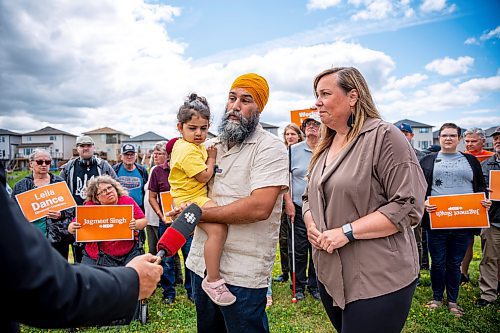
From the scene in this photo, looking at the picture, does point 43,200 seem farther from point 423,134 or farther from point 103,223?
point 423,134

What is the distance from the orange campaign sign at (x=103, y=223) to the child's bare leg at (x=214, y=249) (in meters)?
3.09

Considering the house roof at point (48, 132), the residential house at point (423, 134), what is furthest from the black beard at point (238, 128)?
the house roof at point (48, 132)

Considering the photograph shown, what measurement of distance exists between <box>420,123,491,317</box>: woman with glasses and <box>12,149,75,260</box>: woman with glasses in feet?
19.2

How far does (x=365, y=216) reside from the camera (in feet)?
7.93

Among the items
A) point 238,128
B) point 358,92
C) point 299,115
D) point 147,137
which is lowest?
point 238,128

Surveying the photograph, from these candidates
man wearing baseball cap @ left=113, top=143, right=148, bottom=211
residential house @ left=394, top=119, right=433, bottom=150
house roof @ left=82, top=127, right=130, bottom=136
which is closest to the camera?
Answer: man wearing baseball cap @ left=113, top=143, right=148, bottom=211

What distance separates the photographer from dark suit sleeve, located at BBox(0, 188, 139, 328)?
1.12 meters

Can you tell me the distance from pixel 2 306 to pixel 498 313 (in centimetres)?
662

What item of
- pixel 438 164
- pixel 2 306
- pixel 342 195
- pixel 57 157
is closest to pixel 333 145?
pixel 342 195

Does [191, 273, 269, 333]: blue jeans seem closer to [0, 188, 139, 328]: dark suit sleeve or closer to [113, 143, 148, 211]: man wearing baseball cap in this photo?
[0, 188, 139, 328]: dark suit sleeve

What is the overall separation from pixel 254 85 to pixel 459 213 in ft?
13.9

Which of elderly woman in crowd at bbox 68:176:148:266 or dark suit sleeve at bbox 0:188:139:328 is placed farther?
elderly woman in crowd at bbox 68:176:148:266

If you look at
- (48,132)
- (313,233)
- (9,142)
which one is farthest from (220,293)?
(48,132)

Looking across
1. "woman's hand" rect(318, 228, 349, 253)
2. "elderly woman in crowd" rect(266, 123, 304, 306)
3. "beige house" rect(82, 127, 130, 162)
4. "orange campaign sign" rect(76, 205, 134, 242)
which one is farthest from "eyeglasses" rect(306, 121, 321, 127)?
"beige house" rect(82, 127, 130, 162)
